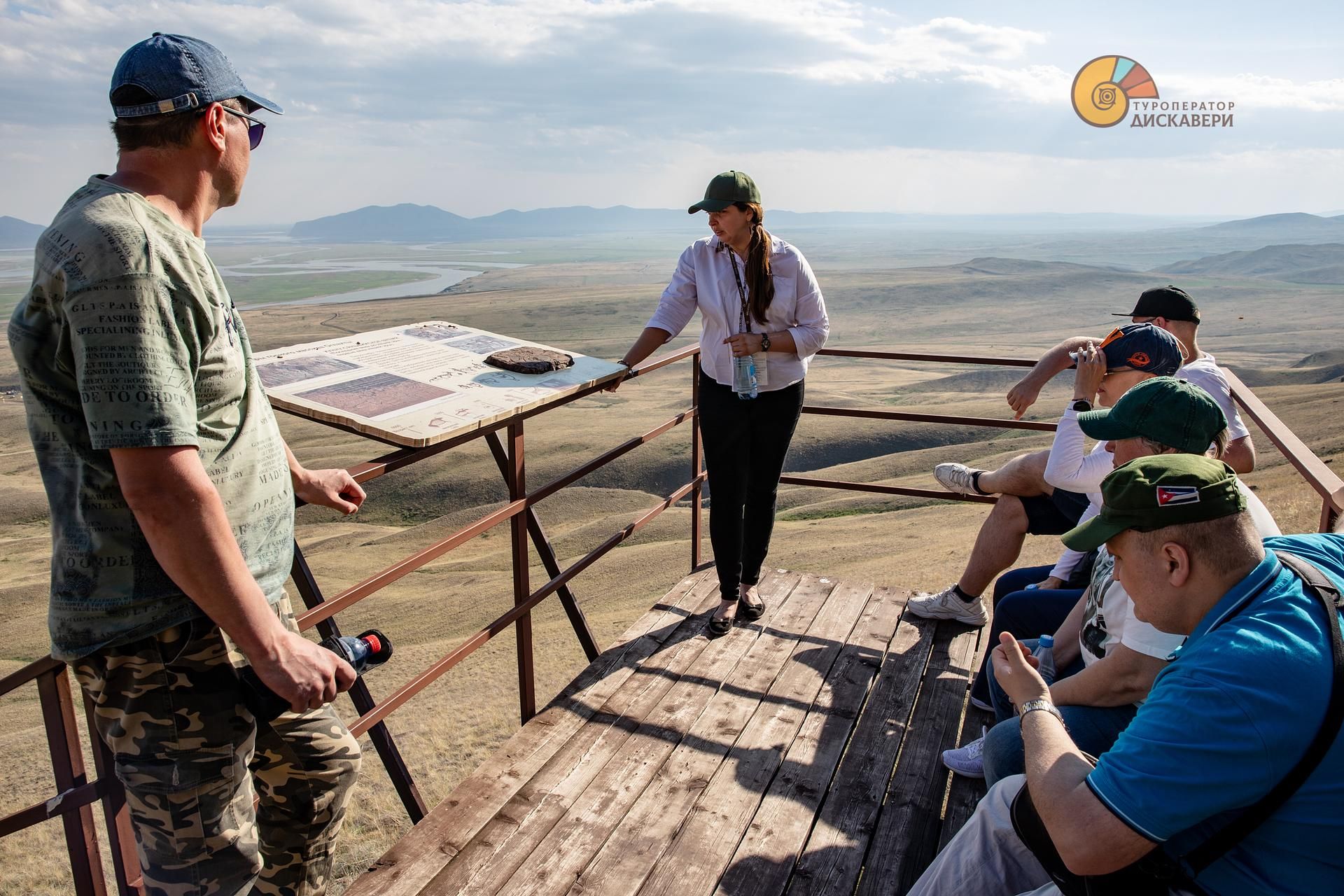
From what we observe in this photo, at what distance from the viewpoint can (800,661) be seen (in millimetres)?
4285

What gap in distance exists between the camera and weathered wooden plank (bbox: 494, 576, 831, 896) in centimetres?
287

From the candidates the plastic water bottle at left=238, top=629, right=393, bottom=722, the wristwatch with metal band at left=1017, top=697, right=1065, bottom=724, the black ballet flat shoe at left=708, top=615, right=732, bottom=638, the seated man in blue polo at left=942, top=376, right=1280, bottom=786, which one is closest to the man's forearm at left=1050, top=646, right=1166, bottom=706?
the seated man in blue polo at left=942, top=376, right=1280, bottom=786

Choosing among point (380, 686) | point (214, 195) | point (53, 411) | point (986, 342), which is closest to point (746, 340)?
point (214, 195)

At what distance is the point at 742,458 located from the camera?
434 cm

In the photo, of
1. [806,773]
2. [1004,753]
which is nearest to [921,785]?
[806,773]

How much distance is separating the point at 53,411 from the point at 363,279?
675 feet

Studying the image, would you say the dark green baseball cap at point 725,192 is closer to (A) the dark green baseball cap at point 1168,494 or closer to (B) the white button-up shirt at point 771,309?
(B) the white button-up shirt at point 771,309

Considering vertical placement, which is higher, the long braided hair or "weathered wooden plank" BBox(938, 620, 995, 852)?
the long braided hair

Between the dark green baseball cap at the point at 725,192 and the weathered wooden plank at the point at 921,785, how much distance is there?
7.72ft

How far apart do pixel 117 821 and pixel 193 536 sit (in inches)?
37.8

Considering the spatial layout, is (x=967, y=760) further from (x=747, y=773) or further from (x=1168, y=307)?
(x=1168, y=307)

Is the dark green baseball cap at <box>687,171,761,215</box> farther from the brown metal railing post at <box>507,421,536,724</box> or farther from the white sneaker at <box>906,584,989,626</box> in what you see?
the white sneaker at <box>906,584,989,626</box>

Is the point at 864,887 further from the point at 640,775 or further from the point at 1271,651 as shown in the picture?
the point at 1271,651

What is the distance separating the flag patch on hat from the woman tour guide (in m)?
2.42
